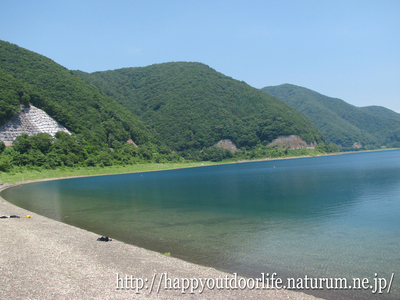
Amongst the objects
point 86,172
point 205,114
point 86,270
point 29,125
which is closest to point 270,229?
point 86,270

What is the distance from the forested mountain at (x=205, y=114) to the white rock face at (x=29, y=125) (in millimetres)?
74839

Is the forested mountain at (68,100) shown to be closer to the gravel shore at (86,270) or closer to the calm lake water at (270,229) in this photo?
the calm lake water at (270,229)

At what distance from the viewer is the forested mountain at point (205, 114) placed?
165 m

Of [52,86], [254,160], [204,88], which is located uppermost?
[204,88]

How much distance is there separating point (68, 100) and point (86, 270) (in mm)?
114531

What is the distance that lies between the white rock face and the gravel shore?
67.6 metres

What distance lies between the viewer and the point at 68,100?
368 ft

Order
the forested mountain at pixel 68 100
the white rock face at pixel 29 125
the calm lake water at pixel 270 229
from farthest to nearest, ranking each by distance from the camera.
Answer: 1. the forested mountain at pixel 68 100
2. the white rock face at pixel 29 125
3. the calm lake water at pixel 270 229

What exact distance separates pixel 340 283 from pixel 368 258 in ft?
10.3

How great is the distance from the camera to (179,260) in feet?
38.9

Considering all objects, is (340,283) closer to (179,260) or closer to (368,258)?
(368,258)

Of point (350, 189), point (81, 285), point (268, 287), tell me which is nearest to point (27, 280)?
point (81, 285)

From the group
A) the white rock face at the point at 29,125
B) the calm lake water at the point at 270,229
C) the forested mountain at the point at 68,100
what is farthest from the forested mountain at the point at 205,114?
the calm lake water at the point at 270,229

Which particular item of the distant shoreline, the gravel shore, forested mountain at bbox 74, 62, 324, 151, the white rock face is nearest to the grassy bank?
the distant shoreline
